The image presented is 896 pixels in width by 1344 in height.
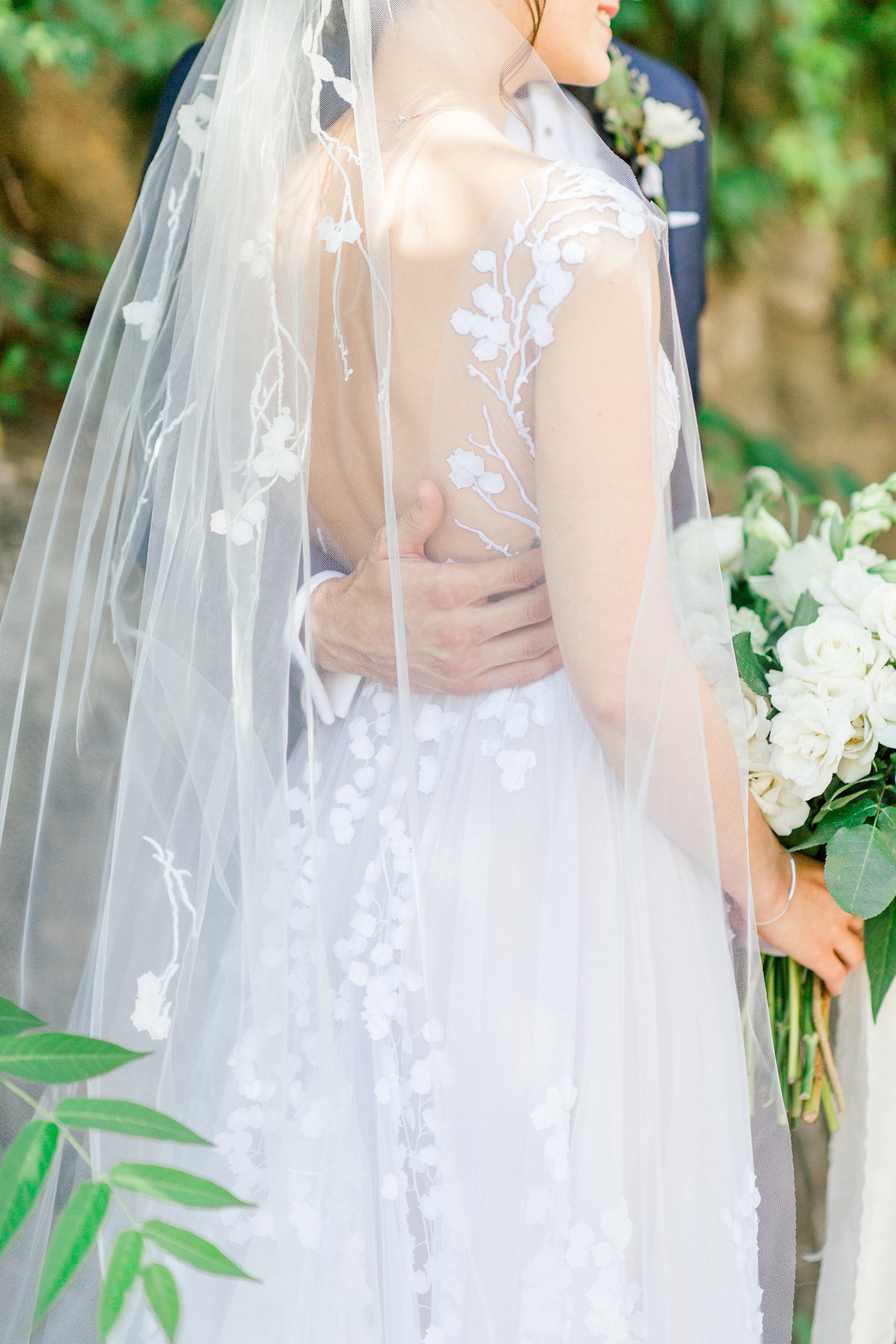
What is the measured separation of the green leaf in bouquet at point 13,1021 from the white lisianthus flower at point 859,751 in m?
0.82

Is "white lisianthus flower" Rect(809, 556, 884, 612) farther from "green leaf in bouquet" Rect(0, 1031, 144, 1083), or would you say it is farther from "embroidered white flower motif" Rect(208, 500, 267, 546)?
"green leaf in bouquet" Rect(0, 1031, 144, 1083)

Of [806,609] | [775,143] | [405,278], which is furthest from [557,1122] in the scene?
[775,143]

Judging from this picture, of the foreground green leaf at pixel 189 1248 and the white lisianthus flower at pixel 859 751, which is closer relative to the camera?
the foreground green leaf at pixel 189 1248

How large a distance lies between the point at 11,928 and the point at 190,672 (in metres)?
0.36

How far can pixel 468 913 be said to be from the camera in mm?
980

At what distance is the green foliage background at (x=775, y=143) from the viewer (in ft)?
8.62

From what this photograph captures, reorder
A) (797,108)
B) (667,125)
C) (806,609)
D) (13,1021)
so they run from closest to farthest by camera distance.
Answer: (13,1021) < (806,609) < (667,125) < (797,108)

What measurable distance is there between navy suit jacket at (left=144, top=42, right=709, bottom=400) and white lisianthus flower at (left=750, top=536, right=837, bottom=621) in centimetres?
55

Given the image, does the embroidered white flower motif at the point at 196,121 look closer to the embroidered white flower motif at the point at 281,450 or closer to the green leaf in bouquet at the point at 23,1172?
the embroidered white flower motif at the point at 281,450

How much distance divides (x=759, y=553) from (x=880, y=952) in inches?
20.6

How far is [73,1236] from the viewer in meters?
0.62

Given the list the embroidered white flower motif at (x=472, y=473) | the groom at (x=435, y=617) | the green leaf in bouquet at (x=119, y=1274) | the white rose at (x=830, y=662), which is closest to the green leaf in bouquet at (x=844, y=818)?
the white rose at (x=830, y=662)

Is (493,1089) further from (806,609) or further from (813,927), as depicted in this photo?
(806,609)

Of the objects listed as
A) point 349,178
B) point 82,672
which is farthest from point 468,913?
point 349,178
